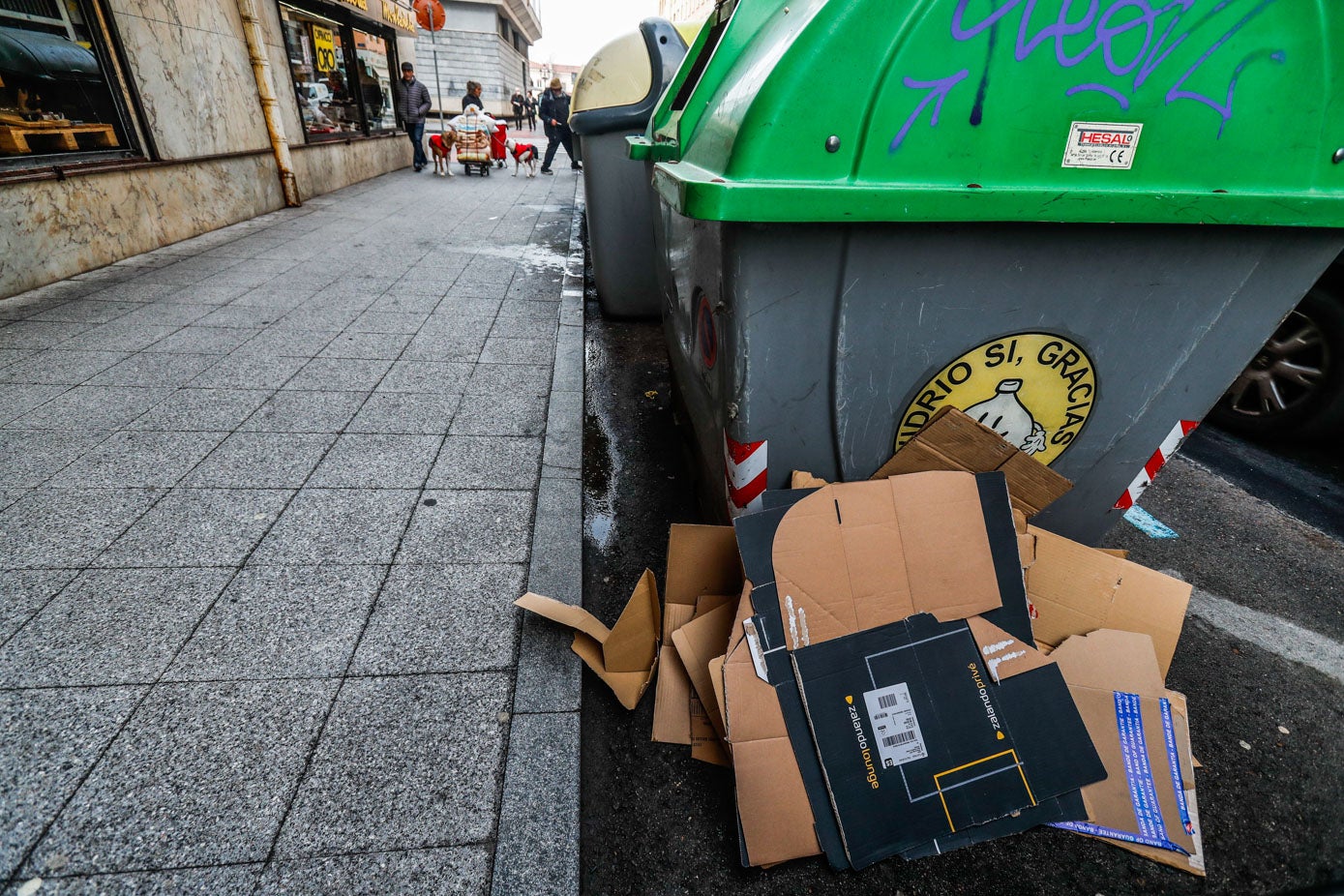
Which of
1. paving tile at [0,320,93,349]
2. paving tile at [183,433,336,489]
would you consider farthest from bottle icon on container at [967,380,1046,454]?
paving tile at [0,320,93,349]

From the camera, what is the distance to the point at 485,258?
22.6 ft

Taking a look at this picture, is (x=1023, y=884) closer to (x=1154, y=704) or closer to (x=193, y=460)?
(x=1154, y=704)

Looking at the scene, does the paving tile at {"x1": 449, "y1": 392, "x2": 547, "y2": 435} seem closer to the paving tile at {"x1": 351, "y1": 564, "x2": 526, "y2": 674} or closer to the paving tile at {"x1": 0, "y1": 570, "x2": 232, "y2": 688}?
the paving tile at {"x1": 351, "y1": 564, "x2": 526, "y2": 674}

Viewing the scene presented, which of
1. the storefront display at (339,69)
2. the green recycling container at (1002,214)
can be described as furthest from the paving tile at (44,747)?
the storefront display at (339,69)

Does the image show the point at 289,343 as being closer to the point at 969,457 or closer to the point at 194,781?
the point at 194,781

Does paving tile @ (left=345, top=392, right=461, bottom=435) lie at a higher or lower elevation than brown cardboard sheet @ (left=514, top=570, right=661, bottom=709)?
higher

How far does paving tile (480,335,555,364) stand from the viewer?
14.2 ft

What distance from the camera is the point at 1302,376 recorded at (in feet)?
11.7

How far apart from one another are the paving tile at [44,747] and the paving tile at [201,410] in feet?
5.61

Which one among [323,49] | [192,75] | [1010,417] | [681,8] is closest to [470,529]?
[1010,417]

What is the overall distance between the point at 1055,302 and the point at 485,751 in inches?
78.2

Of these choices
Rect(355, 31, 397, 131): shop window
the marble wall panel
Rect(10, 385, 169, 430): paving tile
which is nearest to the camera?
Rect(10, 385, 169, 430): paving tile

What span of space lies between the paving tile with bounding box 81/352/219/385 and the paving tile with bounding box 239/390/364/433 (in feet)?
2.28

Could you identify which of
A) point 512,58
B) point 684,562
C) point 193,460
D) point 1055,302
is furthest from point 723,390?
point 512,58
